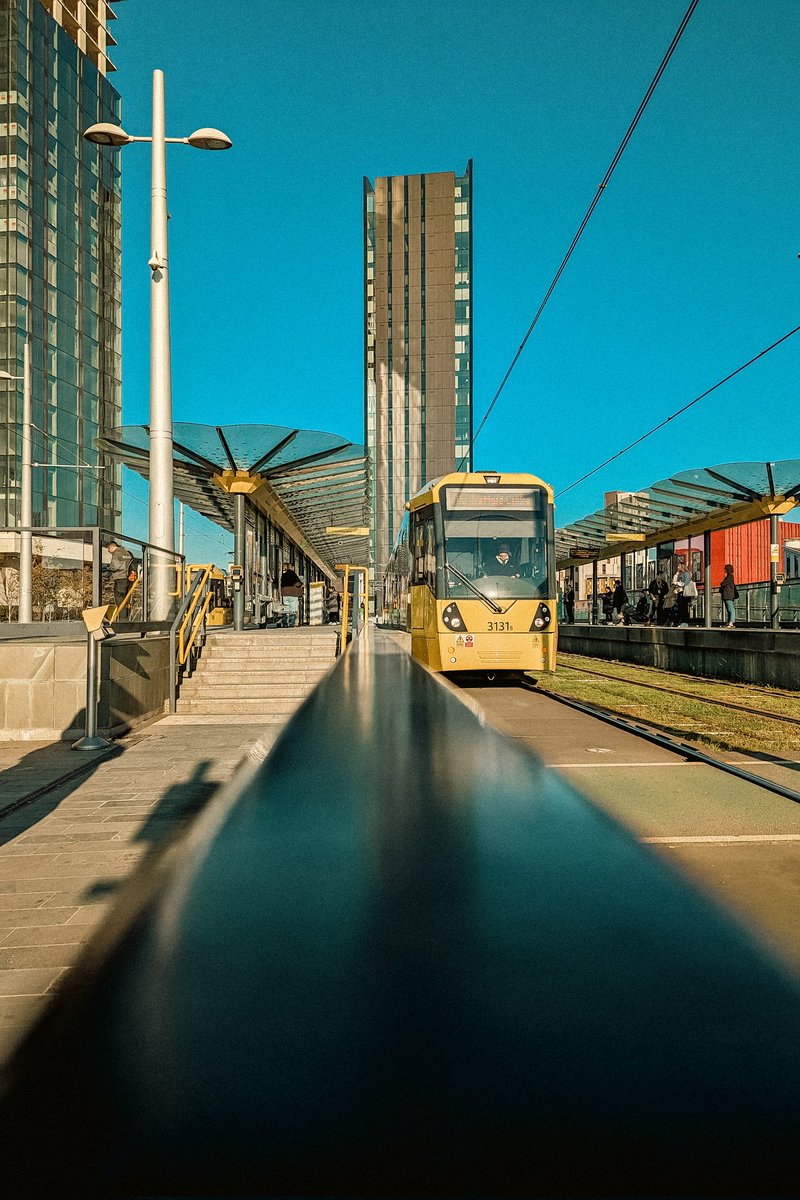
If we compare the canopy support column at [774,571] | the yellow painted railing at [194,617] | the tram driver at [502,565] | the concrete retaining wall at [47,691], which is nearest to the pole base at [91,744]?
the concrete retaining wall at [47,691]

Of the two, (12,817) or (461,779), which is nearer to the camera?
(12,817)

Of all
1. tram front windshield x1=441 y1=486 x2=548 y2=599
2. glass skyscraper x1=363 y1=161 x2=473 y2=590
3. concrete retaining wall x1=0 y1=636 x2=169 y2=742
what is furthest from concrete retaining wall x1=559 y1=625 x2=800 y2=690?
glass skyscraper x1=363 y1=161 x2=473 y2=590

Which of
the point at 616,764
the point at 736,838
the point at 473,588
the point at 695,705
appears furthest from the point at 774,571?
the point at 736,838

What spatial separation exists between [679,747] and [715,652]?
12470mm

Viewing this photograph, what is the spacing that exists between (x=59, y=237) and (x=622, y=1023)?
63.7m

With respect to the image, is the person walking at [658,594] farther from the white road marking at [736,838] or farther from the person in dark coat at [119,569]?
the white road marking at [736,838]

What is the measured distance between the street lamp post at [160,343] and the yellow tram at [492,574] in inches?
180

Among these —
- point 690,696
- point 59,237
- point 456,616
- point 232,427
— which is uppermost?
point 59,237

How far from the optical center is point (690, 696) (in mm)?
14039

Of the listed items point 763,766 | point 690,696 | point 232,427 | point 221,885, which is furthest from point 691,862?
point 232,427

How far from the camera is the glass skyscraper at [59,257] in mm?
52312

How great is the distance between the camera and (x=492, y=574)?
14867 millimetres

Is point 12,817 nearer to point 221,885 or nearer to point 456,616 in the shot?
point 221,885

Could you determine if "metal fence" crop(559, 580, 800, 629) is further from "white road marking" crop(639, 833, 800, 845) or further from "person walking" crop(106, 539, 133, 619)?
"white road marking" crop(639, 833, 800, 845)
